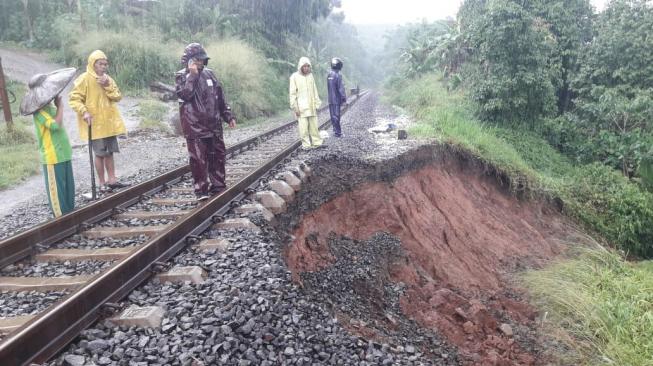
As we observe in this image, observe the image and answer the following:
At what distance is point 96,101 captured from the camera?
6.10m

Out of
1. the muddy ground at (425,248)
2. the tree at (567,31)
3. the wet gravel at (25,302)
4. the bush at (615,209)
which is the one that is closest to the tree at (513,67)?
the tree at (567,31)

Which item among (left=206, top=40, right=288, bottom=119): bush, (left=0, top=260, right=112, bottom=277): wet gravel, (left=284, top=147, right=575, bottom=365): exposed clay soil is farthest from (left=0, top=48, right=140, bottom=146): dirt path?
(left=0, top=260, right=112, bottom=277): wet gravel

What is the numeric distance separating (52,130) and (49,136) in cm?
7

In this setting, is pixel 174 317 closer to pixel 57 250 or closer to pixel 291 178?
pixel 57 250

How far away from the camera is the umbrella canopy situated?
16.0 feet

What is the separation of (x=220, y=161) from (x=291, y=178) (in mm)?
989

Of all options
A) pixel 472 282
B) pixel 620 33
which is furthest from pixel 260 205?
pixel 620 33

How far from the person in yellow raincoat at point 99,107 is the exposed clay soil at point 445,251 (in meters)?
2.85

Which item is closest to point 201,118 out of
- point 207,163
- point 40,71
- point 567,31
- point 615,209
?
point 207,163

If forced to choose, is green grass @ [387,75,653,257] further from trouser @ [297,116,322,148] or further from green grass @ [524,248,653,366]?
trouser @ [297,116,322,148]

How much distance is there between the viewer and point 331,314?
11.3 feet

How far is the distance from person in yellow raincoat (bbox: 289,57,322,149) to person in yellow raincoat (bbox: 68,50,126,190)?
3.21 m

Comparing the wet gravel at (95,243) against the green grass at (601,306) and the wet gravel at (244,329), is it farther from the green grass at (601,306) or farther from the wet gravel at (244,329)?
the green grass at (601,306)

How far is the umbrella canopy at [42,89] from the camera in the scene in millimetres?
4891
